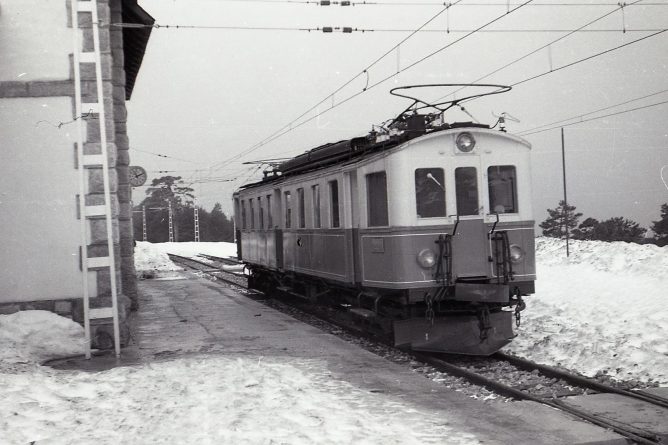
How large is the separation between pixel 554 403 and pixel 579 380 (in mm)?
1057

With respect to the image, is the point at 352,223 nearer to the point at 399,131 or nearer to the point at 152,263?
the point at 399,131

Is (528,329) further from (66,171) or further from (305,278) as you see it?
(66,171)

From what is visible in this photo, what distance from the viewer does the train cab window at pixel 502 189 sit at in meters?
10.4

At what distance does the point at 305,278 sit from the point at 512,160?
19.3 ft

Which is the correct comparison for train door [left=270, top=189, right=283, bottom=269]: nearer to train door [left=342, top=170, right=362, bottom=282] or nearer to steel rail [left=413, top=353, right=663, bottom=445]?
train door [left=342, top=170, right=362, bottom=282]

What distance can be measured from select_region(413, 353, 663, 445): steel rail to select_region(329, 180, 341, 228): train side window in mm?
3092

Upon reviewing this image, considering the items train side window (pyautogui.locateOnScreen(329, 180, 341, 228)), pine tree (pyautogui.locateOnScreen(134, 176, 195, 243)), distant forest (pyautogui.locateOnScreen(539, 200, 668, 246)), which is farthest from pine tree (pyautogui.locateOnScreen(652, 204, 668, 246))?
pine tree (pyautogui.locateOnScreen(134, 176, 195, 243))

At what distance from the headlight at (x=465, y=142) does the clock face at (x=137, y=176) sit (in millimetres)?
14564

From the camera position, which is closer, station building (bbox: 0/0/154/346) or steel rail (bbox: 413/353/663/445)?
steel rail (bbox: 413/353/663/445)

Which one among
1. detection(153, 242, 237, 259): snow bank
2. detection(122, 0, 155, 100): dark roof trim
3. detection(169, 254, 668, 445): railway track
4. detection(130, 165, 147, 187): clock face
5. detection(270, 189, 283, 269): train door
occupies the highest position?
detection(122, 0, 155, 100): dark roof trim

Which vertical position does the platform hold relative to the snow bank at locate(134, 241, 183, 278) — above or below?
below

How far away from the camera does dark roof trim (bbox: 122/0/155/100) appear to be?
14828mm

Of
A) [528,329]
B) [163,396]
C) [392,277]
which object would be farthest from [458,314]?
[163,396]

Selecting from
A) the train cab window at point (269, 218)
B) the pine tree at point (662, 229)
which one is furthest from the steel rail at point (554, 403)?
the pine tree at point (662, 229)
